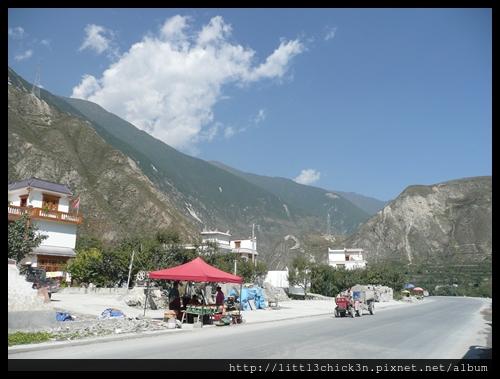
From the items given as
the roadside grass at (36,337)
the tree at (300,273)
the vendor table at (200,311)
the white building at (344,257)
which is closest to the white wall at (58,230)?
the roadside grass at (36,337)

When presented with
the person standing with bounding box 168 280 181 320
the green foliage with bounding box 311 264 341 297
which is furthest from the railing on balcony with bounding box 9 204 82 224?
the green foliage with bounding box 311 264 341 297

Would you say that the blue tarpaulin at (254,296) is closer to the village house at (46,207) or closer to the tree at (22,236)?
the village house at (46,207)

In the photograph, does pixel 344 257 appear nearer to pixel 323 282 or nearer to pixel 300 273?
pixel 323 282

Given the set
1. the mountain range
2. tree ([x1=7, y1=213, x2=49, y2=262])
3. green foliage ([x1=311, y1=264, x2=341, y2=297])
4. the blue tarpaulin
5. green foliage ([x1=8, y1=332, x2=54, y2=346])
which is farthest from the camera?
green foliage ([x1=311, y1=264, x2=341, y2=297])

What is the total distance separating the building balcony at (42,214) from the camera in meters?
10.6

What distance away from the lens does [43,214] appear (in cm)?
1238

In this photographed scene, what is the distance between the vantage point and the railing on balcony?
10.6 metres

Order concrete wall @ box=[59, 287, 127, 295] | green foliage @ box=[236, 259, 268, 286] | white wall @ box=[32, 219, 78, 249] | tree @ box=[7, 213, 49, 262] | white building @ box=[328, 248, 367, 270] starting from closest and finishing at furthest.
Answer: tree @ box=[7, 213, 49, 262]
white wall @ box=[32, 219, 78, 249]
concrete wall @ box=[59, 287, 127, 295]
green foliage @ box=[236, 259, 268, 286]
white building @ box=[328, 248, 367, 270]

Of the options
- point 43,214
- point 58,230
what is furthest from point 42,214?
point 58,230

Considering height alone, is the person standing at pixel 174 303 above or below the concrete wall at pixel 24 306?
below

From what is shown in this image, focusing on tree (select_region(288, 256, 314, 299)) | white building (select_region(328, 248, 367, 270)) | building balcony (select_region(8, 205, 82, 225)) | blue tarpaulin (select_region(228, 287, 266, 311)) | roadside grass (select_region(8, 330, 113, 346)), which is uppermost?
building balcony (select_region(8, 205, 82, 225))

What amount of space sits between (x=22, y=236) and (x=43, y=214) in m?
1.45

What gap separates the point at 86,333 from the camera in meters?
11.1

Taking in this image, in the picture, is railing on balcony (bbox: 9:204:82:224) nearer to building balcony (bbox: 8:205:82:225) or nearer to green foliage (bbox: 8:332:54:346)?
building balcony (bbox: 8:205:82:225)
